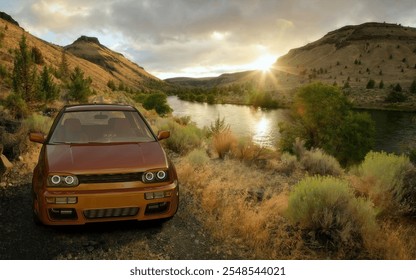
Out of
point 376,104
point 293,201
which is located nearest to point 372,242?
point 293,201

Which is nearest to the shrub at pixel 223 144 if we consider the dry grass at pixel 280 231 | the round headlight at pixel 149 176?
the dry grass at pixel 280 231

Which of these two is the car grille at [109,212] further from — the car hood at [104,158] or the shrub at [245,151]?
the shrub at [245,151]

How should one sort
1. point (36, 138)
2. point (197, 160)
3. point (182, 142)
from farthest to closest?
point (182, 142)
point (197, 160)
point (36, 138)

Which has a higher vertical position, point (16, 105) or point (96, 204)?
point (16, 105)

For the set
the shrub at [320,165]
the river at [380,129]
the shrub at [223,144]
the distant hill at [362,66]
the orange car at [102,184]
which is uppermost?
the distant hill at [362,66]

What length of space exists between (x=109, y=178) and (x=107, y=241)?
34.5 inches

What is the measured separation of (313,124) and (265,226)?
27165 millimetres

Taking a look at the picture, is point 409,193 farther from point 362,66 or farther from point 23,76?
point 362,66

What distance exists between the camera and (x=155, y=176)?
4430 millimetres

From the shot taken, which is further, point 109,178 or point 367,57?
point 367,57

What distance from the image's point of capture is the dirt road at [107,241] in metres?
4.18

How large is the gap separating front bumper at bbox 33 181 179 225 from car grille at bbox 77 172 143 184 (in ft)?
0.25

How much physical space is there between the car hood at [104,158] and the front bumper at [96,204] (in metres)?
0.22

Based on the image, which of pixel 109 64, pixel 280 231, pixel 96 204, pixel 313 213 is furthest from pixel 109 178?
pixel 109 64
